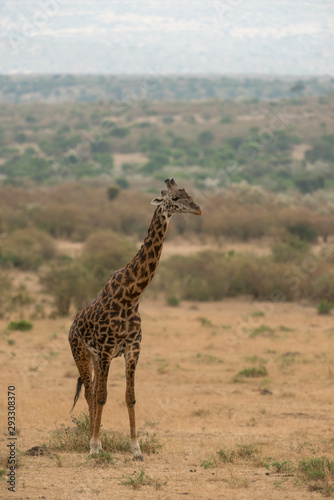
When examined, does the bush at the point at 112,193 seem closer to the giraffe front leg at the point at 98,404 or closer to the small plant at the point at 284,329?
the small plant at the point at 284,329

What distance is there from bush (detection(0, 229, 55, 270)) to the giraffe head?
19.1 m

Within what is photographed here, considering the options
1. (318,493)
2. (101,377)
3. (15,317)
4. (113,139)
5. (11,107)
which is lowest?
(318,493)

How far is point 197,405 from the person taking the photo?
1091cm

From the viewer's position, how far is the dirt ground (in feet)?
21.3

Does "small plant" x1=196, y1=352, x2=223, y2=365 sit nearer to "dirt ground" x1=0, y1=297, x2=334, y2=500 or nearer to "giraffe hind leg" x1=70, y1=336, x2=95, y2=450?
"dirt ground" x1=0, y1=297, x2=334, y2=500

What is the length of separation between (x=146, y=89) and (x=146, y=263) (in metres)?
121

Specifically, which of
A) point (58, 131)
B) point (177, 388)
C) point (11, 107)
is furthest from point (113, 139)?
point (177, 388)

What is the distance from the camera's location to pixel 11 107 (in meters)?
93.1

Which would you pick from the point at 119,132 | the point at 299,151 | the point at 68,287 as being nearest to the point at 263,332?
the point at 68,287

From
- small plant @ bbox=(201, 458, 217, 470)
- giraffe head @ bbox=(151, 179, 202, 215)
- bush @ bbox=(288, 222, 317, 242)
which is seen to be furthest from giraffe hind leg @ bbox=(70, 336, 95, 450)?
bush @ bbox=(288, 222, 317, 242)

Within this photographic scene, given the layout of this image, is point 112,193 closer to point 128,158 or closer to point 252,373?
point 128,158

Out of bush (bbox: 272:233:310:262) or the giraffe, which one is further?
bush (bbox: 272:233:310:262)

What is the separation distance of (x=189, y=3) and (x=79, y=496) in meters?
128

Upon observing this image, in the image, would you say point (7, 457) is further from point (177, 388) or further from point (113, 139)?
point (113, 139)
